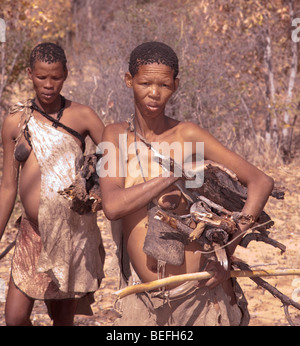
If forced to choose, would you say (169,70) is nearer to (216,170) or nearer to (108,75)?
(216,170)

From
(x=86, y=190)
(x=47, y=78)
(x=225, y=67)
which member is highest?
(x=225, y=67)

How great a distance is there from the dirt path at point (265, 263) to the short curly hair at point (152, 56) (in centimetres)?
97

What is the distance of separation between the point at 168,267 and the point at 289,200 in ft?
18.8

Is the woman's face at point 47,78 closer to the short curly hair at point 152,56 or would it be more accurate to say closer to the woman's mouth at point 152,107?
the short curly hair at point 152,56

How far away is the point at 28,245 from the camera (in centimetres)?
369

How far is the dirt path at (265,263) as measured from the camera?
16.7 feet

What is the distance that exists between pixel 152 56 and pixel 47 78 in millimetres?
953

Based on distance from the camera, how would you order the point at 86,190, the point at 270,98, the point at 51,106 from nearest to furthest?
the point at 86,190 < the point at 51,106 < the point at 270,98

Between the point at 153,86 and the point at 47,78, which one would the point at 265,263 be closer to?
the point at 47,78

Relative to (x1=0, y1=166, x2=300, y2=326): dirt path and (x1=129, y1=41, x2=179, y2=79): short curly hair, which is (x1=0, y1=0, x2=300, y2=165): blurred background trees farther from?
(x1=129, y1=41, x2=179, y2=79): short curly hair

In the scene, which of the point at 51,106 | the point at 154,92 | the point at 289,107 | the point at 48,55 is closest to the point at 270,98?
the point at 289,107

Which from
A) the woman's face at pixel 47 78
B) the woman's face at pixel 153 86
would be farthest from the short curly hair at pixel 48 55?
the woman's face at pixel 153 86

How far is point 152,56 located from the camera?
8.93ft
